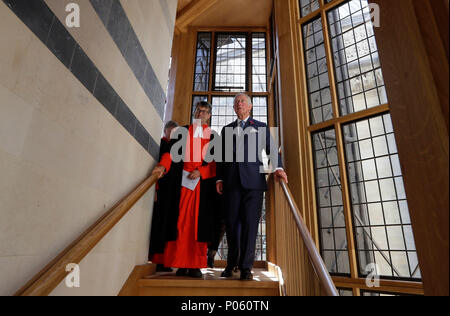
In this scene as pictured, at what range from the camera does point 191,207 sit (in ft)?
8.91

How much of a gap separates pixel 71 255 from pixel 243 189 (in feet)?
5.12

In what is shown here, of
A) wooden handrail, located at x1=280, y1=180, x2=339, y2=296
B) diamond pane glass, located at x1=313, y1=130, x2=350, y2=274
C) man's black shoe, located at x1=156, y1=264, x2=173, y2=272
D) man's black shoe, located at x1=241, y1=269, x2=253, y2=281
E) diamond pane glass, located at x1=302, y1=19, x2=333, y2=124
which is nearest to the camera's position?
wooden handrail, located at x1=280, y1=180, x2=339, y2=296

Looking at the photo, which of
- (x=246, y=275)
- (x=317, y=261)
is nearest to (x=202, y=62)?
(x=246, y=275)

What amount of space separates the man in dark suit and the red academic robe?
0.72ft

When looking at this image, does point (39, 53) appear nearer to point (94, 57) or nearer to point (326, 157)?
point (94, 57)

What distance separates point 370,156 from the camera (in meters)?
3.48

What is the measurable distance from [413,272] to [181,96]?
4.92m

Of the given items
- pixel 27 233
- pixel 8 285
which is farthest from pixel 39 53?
pixel 8 285

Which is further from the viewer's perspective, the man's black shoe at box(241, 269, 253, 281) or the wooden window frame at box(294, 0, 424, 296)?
the wooden window frame at box(294, 0, 424, 296)

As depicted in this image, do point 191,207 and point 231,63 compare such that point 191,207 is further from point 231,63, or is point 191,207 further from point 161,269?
point 231,63

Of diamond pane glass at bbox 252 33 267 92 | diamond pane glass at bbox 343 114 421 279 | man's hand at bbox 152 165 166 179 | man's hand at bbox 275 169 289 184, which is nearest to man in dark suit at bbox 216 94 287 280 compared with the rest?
man's hand at bbox 275 169 289 184

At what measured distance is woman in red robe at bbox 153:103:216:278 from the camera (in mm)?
2566

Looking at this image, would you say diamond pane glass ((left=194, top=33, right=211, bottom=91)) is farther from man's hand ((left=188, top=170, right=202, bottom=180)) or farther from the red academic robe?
man's hand ((left=188, top=170, right=202, bottom=180))

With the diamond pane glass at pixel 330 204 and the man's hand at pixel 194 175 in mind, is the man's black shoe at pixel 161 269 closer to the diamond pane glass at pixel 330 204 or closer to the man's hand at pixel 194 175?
the man's hand at pixel 194 175
